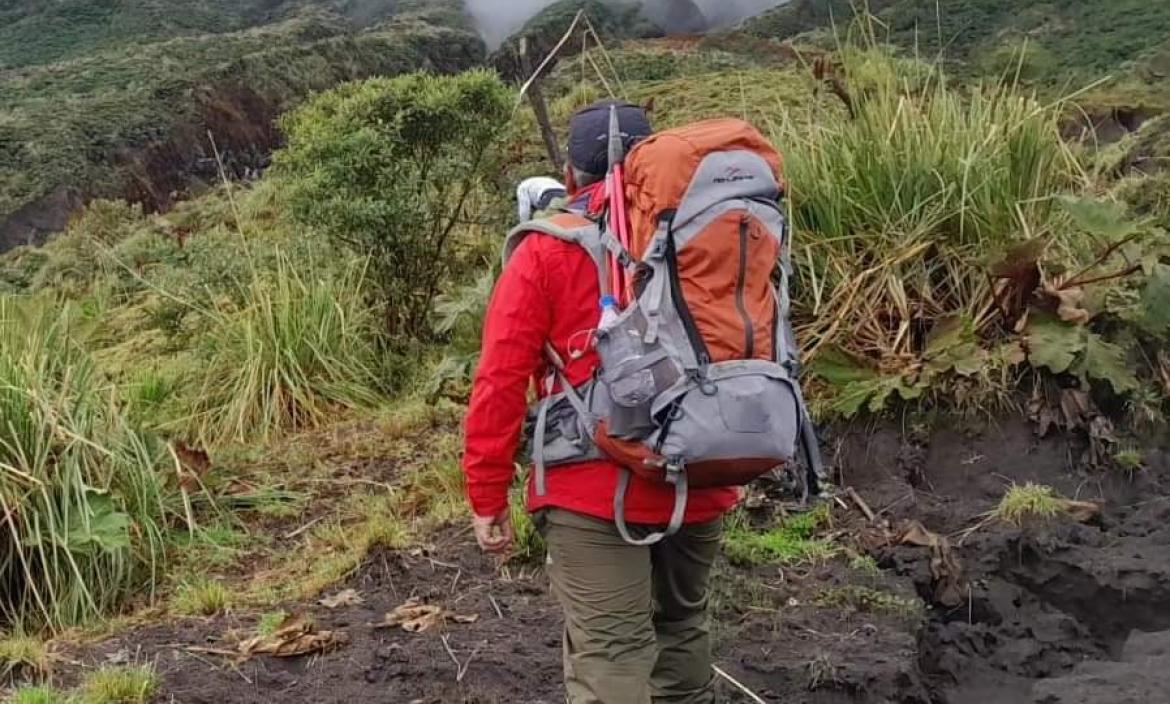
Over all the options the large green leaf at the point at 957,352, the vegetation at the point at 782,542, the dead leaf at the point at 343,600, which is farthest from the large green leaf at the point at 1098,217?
the dead leaf at the point at 343,600

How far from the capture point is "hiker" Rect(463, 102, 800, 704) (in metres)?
2.98

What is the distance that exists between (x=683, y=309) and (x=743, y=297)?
0.15 m

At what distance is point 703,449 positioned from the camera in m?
2.94

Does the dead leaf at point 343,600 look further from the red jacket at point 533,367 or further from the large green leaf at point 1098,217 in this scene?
the large green leaf at point 1098,217

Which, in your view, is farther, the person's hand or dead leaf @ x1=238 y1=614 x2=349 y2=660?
dead leaf @ x1=238 y1=614 x2=349 y2=660

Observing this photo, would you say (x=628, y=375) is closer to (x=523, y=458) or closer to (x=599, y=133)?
(x=599, y=133)

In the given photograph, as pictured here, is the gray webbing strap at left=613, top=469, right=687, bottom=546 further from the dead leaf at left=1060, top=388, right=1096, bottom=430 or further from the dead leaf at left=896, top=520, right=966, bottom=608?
the dead leaf at left=1060, top=388, right=1096, bottom=430

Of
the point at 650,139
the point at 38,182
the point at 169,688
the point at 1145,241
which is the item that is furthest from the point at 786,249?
the point at 38,182

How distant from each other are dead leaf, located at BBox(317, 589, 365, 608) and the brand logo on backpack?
8.34 ft

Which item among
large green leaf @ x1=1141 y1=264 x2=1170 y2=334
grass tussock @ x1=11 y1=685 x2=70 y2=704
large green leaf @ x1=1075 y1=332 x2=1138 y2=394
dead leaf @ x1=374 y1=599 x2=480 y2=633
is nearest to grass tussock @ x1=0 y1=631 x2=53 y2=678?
grass tussock @ x1=11 y1=685 x2=70 y2=704

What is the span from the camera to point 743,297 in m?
3.06

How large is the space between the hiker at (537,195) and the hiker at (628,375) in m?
0.14

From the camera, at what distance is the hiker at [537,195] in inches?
138

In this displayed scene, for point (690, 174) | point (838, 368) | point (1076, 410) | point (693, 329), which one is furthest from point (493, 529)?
point (1076, 410)
